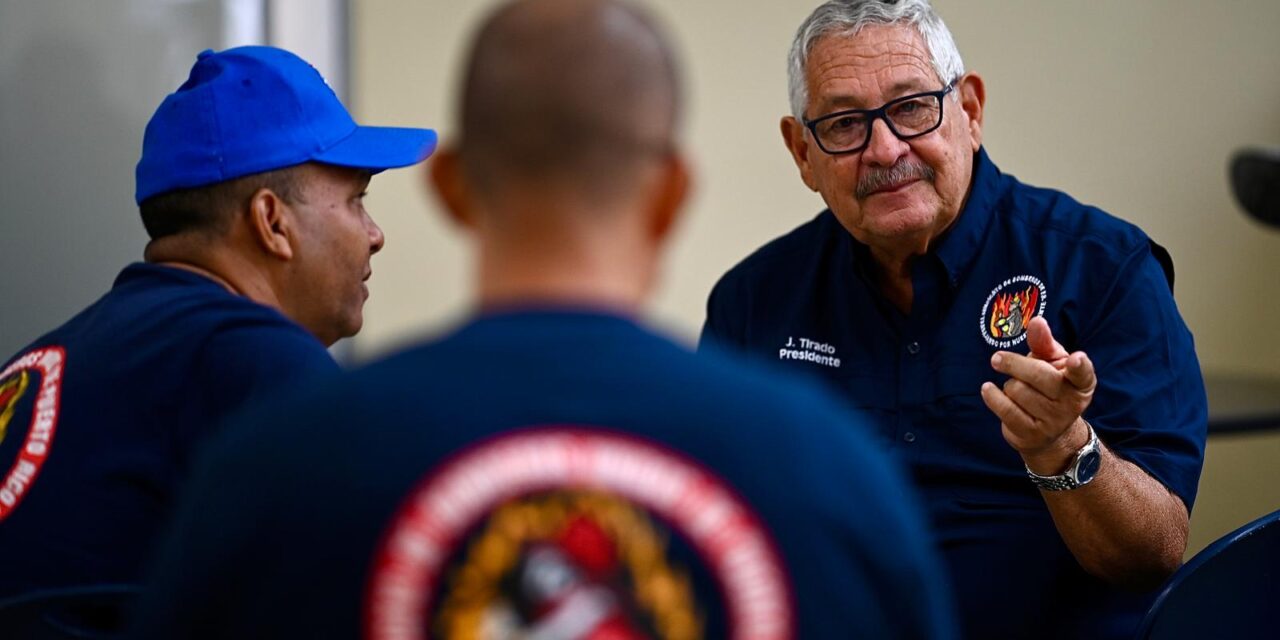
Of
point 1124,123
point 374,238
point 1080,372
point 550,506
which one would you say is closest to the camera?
point 550,506

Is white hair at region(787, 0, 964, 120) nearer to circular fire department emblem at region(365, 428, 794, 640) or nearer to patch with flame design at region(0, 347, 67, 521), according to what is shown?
patch with flame design at region(0, 347, 67, 521)

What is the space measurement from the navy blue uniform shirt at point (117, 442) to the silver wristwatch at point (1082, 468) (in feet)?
2.93

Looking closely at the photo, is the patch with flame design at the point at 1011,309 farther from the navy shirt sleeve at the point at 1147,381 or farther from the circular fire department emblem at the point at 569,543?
the circular fire department emblem at the point at 569,543

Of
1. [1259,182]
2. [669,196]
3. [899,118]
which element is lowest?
[1259,182]

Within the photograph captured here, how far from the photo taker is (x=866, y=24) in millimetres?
2086

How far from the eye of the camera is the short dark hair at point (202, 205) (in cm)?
164

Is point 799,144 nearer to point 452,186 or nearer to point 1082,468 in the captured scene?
point 1082,468

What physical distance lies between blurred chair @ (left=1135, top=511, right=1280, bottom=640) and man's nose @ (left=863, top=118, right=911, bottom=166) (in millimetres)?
696

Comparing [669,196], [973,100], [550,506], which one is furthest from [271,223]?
[973,100]

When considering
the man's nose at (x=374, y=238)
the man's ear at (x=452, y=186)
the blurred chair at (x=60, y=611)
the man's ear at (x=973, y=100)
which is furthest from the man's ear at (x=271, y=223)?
the man's ear at (x=973, y=100)

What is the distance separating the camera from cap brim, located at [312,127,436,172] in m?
1.72

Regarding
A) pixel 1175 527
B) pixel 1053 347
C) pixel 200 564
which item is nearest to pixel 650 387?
pixel 200 564

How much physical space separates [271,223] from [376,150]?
0.57 feet

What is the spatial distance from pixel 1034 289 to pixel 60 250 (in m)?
1.56
